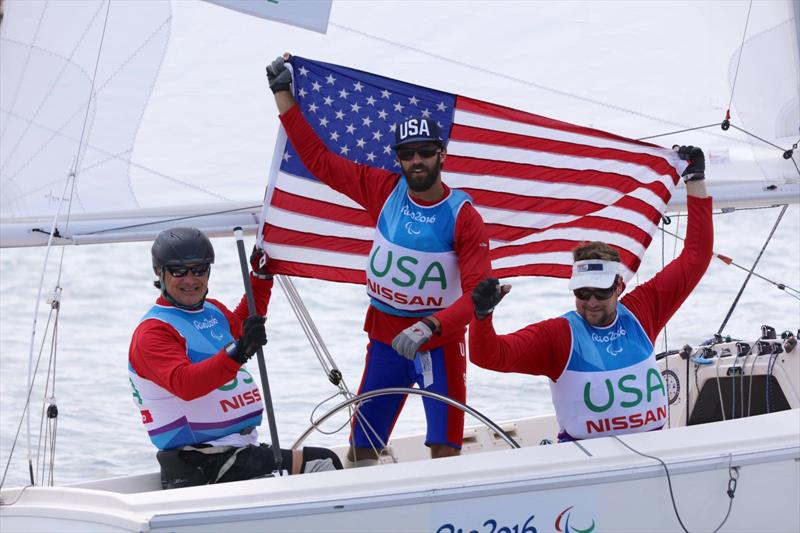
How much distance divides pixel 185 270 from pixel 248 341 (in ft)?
1.38

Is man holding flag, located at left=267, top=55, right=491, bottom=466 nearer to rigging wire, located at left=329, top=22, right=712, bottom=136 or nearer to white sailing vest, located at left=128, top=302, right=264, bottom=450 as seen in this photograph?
white sailing vest, located at left=128, top=302, right=264, bottom=450

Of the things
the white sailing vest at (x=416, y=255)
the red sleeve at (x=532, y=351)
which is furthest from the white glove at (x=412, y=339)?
the white sailing vest at (x=416, y=255)

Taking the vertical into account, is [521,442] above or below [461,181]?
below

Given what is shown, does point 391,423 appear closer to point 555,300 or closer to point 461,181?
point 461,181

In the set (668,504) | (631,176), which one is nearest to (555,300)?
(631,176)

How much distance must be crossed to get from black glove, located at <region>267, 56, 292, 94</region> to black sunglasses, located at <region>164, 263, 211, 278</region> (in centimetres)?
60

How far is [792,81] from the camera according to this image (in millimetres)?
4871

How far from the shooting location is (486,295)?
10.7 feet

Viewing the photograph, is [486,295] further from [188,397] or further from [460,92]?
[460,92]

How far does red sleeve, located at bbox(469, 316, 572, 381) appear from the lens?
3.45 metres

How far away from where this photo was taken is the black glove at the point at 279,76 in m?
3.90

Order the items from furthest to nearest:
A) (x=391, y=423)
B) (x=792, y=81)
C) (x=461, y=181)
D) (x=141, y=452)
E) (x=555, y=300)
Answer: (x=555, y=300), (x=141, y=452), (x=792, y=81), (x=461, y=181), (x=391, y=423)

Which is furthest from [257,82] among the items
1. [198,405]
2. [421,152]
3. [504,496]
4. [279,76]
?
[504,496]

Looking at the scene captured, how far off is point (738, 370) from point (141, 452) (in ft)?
10.1
